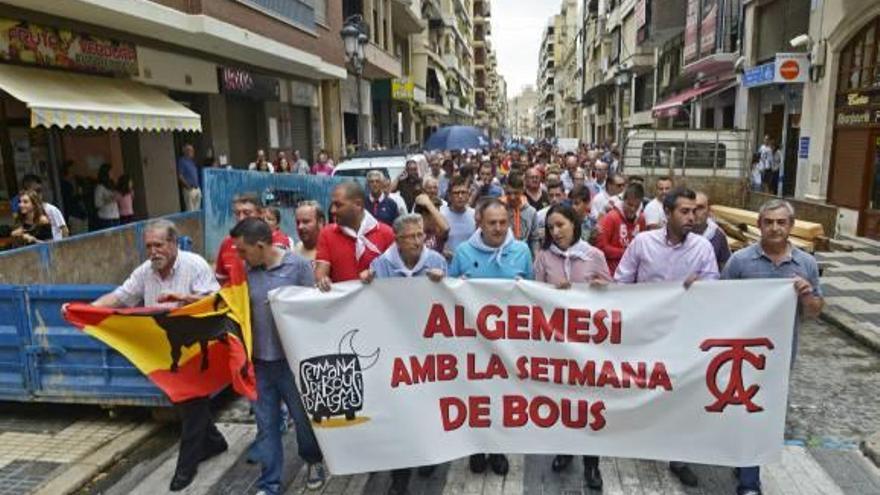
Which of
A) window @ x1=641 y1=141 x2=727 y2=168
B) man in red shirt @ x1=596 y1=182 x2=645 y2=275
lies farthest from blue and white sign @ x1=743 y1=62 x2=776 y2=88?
man in red shirt @ x1=596 y1=182 x2=645 y2=275

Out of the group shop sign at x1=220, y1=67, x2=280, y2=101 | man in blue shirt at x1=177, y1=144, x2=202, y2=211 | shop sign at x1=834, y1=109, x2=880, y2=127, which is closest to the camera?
shop sign at x1=834, y1=109, x2=880, y2=127

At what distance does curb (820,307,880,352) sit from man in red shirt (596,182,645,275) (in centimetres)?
301

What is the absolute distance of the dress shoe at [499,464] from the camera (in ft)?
14.3

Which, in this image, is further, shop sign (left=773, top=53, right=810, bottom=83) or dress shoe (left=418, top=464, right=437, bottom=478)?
shop sign (left=773, top=53, right=810, bottom=83)

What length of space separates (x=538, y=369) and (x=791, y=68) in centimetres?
1482

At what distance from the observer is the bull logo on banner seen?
386 cm

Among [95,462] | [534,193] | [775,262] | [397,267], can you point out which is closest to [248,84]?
[534,193]

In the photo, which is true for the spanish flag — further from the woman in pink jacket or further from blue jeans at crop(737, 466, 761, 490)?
blue jeans at crop(737, 466, 761, 490)

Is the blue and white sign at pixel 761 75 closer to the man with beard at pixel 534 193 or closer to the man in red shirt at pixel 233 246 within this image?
the man with beard at pixel 534 193

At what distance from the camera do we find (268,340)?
389cm

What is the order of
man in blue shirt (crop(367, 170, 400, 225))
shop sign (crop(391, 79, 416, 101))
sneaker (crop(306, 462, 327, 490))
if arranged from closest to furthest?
sneaker (crop(306, 462, 327, 490)) < man in blue shirt (crop(367, 170, 400, 225)) < shop sign (crop(391, 79, 416, 101))

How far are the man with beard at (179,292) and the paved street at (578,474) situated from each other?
0.20 metres

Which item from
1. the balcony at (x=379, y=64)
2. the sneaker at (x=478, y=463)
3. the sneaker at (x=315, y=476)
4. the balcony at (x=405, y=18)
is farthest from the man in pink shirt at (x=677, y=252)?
the balcony at (x=405, y=18)

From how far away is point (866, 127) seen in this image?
13117 millimetres
